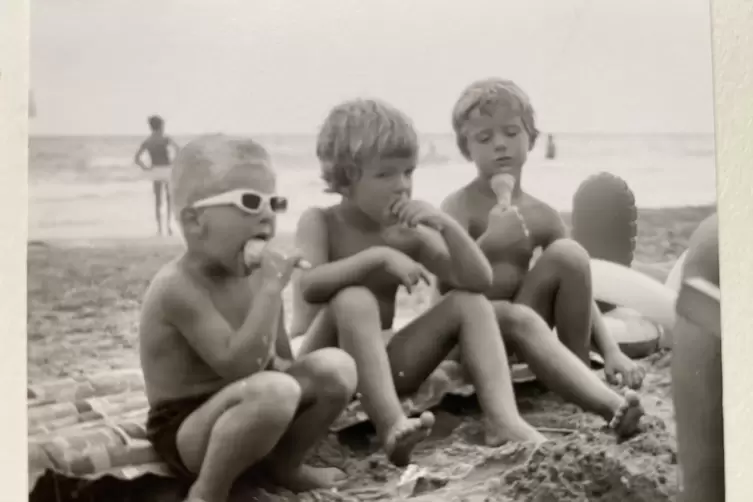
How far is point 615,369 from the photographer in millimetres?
1038

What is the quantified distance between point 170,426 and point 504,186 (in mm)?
540

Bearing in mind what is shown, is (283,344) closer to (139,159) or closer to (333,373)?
(333,373)

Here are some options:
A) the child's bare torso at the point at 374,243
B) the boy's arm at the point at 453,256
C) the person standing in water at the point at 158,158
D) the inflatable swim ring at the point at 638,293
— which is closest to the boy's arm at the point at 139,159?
the person standing in water at the point at 158,158

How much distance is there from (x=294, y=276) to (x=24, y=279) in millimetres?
335

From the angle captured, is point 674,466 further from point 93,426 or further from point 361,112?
point 93,426

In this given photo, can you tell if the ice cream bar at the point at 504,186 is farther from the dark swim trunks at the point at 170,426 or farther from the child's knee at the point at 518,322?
the dark swim trunks at the point at 170,426

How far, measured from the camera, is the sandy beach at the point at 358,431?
957 mm

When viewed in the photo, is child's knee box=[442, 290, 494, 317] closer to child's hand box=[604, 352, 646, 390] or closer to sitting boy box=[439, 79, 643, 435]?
sitting boy box=[439, 79, 643, 435]

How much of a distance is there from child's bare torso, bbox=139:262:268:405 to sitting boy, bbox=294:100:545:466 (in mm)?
83

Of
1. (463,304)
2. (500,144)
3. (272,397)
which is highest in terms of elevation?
(500,144)

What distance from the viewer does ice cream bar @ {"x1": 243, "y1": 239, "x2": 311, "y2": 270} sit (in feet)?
3.19

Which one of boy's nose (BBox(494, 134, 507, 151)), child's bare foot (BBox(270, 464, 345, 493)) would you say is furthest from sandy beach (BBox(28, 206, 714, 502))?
boy's nose (BBox(494, 134, 507, 151))

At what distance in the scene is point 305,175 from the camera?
1.00 meters

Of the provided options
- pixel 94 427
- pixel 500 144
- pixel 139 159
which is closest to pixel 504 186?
pixel 500 144
